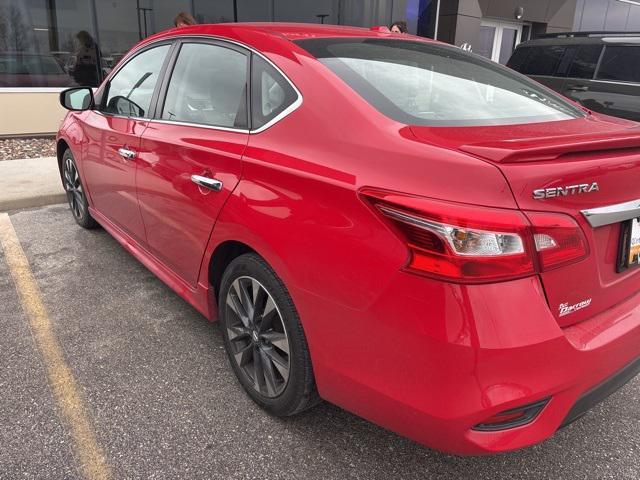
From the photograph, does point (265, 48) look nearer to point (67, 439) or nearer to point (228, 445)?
point (228, 445)

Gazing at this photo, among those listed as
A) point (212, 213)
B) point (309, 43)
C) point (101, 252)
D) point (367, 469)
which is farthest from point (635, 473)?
point (101, 252)

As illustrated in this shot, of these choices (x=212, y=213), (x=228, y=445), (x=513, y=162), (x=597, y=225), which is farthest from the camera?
(x=212, y=213)

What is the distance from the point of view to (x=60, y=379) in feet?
8.49

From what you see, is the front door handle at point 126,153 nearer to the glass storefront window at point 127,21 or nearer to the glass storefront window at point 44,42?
the glass storefront window at point 44,42

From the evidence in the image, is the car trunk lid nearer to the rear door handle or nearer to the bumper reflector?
the bumper reflector

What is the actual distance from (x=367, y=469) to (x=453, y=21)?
12.3 m

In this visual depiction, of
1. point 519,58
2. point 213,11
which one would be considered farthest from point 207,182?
point 213,11

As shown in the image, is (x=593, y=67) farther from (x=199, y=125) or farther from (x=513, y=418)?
(x=513, y=418)

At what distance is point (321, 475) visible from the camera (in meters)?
2.05

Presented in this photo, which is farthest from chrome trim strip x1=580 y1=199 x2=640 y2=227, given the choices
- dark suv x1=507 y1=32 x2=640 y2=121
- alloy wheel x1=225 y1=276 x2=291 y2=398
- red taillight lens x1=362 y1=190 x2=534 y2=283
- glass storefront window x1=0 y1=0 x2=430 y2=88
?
glass storefront window x1=0 y1=0 x2=430 y2=88

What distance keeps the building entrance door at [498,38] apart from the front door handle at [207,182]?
41.5ft

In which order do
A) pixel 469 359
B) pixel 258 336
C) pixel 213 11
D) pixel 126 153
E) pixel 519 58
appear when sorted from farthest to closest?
pixel 213 11
pixel 519 58
pixel 126 153
pixel 258 336
pixel 469 359

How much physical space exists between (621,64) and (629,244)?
5.86m

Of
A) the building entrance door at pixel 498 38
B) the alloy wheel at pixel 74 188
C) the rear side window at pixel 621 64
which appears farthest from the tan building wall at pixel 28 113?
the building entrance door at pixel 498 38
